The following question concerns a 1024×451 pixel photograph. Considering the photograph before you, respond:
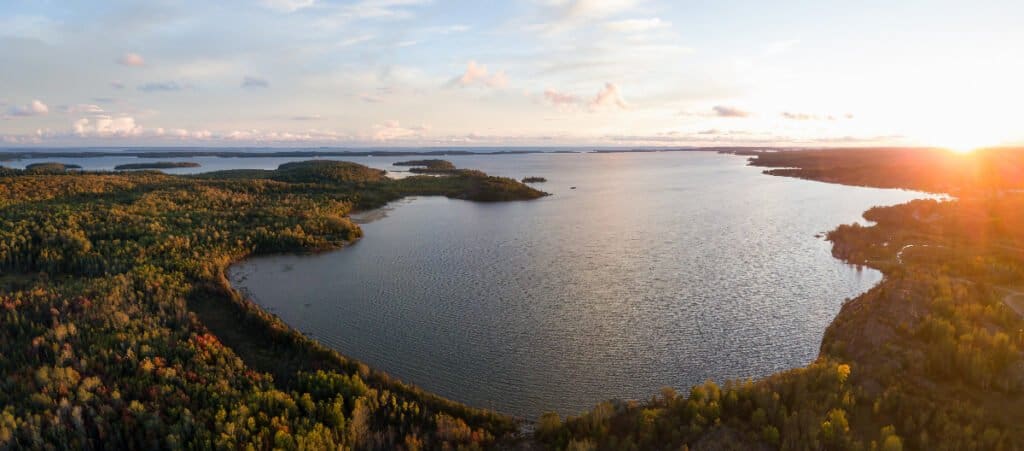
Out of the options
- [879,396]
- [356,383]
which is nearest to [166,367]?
[356,383]

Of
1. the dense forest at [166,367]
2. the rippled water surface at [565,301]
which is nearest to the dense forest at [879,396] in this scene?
the rippled water surface at [565,301]

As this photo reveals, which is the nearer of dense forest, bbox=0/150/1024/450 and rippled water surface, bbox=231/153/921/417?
dense forest, bbox=0/150/1024/450

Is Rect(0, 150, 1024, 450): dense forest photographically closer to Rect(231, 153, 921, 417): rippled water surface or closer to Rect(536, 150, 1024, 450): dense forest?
Rect(536, 150, 1024, 450): dense forest

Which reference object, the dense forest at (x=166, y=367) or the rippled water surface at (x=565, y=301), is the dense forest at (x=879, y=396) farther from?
the dense forest at (x=166, y=367)

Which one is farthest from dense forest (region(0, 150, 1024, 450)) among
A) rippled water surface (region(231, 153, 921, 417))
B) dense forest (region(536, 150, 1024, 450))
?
rippled water surface (region(231, 153, 921, 417))

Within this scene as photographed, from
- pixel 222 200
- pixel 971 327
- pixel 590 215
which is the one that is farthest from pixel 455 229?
pixel 971 327

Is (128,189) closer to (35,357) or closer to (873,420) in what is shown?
(35,357)

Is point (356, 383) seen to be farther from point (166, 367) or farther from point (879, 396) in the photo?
point (879, 396)
